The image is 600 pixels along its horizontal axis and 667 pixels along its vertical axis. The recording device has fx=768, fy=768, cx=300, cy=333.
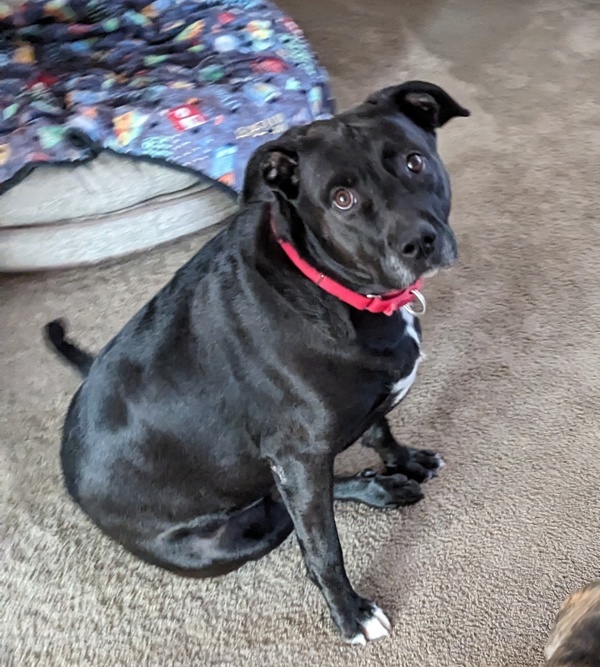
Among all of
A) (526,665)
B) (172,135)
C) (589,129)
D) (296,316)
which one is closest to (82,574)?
(296,316)

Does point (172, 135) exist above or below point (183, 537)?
above

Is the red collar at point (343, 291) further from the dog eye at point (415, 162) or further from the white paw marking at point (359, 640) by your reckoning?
the white paw marking at point (359, 640)

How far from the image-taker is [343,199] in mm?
1203

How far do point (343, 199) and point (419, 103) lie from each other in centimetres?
25

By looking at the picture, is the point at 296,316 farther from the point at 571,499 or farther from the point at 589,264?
the point at 589,264

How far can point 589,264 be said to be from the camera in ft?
7.41

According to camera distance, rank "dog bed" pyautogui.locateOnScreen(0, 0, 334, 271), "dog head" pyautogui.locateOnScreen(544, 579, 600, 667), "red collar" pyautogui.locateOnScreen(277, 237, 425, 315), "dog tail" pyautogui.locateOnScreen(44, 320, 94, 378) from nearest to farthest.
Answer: "dog head" pyautogui.locateOnScreen(544, 579, 600, 667)
"red collar" pyautogui.locateOnScreen(277, 237, 425, 315)
"dog tail" pyautogui.locateOnScreen(44, 320, 94, 378)
"dog bed" pyautogui.locateOnScreen(0, 0, 334, 271)

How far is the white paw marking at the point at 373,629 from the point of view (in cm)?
155

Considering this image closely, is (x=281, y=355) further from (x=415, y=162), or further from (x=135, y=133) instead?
(x=135, y=133)

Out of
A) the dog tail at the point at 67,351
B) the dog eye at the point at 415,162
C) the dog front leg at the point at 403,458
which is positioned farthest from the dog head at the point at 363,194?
the dog tail at the point at 67,351

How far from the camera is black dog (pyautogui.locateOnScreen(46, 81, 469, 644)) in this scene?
122 cm

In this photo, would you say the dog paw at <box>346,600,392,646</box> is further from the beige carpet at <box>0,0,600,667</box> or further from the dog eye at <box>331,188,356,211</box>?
the dog eye at <box>331,188,356,211</box>

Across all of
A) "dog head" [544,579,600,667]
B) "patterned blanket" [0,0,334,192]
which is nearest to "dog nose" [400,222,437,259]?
"dog head" [544,579,600,667]

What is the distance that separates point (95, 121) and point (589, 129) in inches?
67.5
